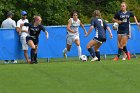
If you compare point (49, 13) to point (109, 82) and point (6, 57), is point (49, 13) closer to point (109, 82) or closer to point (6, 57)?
point (6, 57)

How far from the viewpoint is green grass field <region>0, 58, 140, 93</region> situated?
1094 cm

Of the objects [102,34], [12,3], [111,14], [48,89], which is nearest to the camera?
[48,89]

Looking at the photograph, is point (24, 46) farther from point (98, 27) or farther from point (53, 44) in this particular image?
point (98, 27)

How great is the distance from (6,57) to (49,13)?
14315 millimetres

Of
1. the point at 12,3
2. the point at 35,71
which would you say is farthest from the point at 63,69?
the point at 12,3

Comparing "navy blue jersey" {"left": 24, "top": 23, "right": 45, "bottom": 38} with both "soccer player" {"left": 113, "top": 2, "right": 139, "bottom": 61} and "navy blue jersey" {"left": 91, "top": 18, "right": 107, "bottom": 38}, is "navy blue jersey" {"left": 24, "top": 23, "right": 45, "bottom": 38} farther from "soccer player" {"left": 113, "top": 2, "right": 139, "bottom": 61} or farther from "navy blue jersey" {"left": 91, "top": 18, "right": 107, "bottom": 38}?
"soccer player" {"left": 113, "top": 2, "right": 139, "bottom": 61}

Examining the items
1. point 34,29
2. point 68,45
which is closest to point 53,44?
point 68,45

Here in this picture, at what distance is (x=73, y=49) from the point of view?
20062 millimetres

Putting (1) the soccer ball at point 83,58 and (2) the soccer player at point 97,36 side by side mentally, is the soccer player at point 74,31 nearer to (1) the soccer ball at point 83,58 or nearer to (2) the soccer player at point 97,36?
(1) the soccer ball at point 83,58

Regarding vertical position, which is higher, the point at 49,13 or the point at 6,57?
the point at 49,13

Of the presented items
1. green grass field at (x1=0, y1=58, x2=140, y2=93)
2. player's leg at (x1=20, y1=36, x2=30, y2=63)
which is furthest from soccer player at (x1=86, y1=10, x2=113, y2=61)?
green grass field at (x1=0, y1=58, x2=140, y2=93)

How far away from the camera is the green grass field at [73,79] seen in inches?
431

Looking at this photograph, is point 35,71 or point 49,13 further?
point 49,13

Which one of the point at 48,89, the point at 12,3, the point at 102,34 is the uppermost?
the point at 12,3
